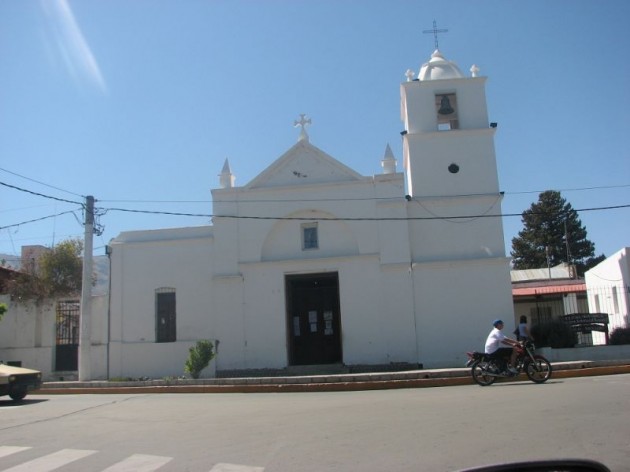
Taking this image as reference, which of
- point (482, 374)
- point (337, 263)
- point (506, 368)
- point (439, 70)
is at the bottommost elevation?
point (482, 374)

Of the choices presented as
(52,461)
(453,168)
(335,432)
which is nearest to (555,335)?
(453,168)

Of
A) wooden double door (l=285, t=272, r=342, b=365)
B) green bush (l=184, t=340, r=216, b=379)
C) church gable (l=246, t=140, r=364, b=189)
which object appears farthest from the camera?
church gable (l=246, t=140, r=364, b=189)

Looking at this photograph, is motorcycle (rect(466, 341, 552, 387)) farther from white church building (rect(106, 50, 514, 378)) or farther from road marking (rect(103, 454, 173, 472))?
road marking (rect(103, 454, 173, 472))

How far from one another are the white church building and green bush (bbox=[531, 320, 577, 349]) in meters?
1.05

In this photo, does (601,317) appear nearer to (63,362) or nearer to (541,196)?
(63,362)

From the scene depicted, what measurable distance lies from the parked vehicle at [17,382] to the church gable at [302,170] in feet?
32.0

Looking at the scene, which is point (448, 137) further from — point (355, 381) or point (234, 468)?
point (234, 468)

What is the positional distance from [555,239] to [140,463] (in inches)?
2305

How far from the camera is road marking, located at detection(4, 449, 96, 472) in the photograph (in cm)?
743

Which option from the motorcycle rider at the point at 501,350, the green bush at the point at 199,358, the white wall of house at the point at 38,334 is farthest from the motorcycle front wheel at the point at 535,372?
the white wall of house at the point at 38,334

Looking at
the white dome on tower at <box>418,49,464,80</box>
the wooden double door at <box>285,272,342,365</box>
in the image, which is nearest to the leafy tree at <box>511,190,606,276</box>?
the white dome on tower at <box>418,49,464,80</box>

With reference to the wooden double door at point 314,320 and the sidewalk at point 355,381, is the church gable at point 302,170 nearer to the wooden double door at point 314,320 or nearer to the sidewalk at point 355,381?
the wooden double door at point 314,320

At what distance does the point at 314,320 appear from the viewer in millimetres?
22297

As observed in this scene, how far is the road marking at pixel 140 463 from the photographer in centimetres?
726
